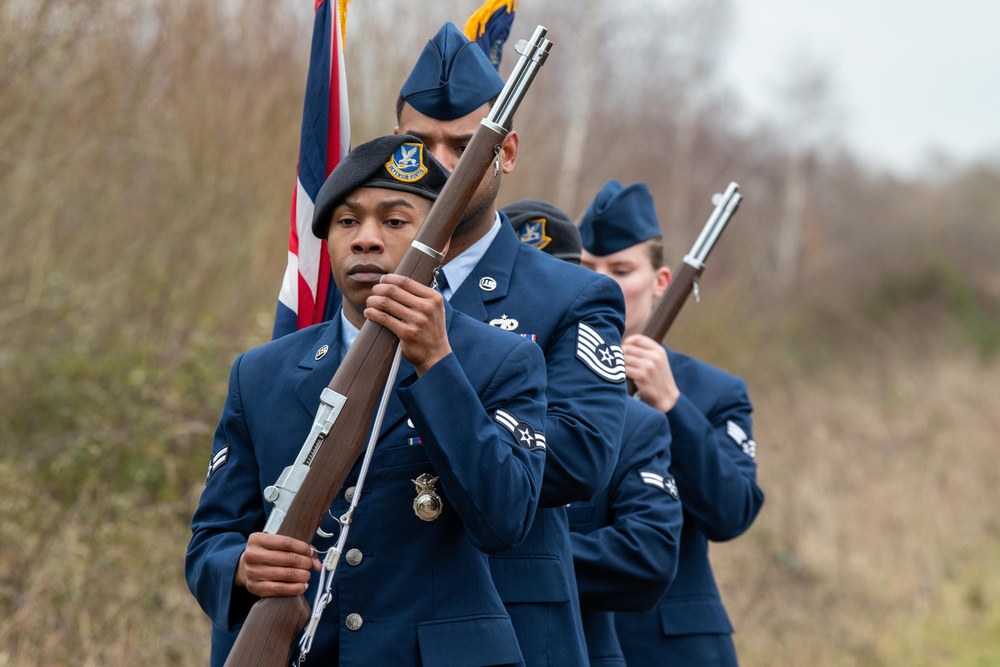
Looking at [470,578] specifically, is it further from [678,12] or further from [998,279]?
[998,279]

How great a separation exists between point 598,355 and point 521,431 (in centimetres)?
62

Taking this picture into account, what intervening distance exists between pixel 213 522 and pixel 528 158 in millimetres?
9646

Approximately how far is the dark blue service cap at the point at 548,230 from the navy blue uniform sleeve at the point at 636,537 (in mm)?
617

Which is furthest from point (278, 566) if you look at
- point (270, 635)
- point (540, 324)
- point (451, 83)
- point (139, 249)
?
point (139, 249)

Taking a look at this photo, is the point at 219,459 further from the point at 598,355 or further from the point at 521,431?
the point at 598,355

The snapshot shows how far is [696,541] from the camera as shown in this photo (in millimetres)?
4730

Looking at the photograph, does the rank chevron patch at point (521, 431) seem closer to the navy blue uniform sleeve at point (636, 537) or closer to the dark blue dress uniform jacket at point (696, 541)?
the navy blue uniform sleeve at point (636, 537)

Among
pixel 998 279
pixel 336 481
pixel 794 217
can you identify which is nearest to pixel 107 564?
pixel 336 481

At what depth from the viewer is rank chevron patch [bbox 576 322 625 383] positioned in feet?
10.7

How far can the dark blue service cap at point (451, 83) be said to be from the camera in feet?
11.7

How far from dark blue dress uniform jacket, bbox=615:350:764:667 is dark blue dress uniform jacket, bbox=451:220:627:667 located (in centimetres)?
116

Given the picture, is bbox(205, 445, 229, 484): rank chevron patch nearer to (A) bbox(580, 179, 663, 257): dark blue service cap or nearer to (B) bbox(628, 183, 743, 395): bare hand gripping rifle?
(A) bbox(580, 179, 663, 257): dark blue service cap

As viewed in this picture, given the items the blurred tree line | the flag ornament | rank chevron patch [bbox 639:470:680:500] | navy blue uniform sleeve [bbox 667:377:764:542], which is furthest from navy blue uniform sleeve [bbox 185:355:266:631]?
the blurred tree line

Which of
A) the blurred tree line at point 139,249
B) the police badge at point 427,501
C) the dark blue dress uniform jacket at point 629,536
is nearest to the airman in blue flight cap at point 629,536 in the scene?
the dark blue dress uniform jacket at point 629,536
